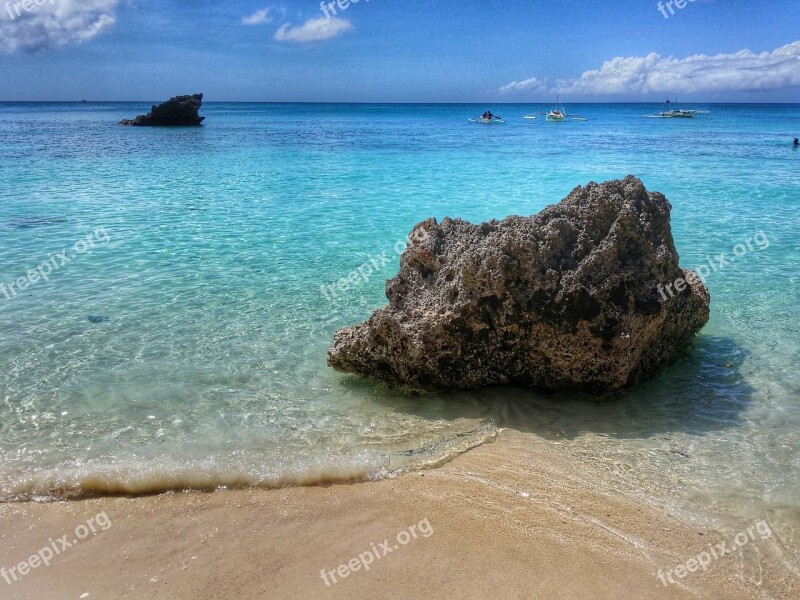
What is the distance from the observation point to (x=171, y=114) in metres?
59.0

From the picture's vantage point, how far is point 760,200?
16.7 meters

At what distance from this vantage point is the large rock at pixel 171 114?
2308 inches

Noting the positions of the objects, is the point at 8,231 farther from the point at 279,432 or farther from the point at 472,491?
the point at 472,491

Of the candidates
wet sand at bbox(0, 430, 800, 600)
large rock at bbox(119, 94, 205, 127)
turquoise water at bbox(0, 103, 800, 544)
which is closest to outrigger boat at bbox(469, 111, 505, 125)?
large rock at bbox(119, 94, 205, 127)

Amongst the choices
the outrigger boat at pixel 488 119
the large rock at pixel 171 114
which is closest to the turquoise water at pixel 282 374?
the large rock at pixel 171 114

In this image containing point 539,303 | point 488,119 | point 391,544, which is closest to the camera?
point 391,544

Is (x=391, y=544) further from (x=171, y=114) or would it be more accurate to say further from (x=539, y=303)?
(x=171, y=114)

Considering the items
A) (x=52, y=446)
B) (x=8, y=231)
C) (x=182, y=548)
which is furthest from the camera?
(x=8, y=231)

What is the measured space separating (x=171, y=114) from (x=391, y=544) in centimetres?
6298

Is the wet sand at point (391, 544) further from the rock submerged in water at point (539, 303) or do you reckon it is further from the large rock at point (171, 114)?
the large rock at point (171, 114)

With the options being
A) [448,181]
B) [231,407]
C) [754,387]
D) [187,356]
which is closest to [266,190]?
[448,181]

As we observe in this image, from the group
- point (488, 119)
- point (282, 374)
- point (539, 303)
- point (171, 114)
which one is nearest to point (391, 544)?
point (539, 303)

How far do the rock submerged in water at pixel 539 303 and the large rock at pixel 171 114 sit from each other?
60242mm

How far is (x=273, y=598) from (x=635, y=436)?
336 cm
